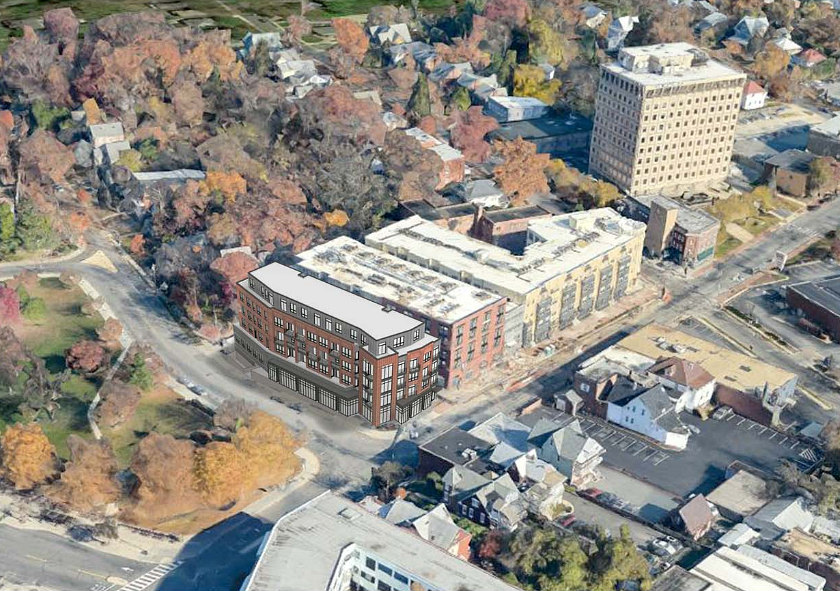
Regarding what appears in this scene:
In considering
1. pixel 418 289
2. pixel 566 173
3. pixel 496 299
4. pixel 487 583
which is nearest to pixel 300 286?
pixel 418 289

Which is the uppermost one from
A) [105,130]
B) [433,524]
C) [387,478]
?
[105,130]

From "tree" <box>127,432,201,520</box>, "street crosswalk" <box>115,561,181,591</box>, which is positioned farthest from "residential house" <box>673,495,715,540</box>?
"street crosswalk" <box>115,561,181,591</box>

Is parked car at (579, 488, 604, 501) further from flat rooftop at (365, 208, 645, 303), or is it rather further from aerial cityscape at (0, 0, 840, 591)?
flat rooftop at (365, 208, 645, 303)

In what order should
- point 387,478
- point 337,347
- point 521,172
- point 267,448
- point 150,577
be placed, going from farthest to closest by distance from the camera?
point 521,172 → point 337,347 → point 387,478 → point 267,448 → point 150,577

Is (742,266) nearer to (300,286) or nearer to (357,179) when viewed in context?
(357,179)

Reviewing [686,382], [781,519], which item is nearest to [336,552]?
[781,519]

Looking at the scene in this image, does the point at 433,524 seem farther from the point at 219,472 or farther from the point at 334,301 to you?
the point at 334,301

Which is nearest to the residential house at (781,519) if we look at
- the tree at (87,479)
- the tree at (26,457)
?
the tree at (87,479)

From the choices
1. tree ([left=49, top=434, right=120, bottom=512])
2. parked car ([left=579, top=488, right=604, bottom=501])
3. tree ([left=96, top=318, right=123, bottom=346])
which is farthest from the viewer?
tree ([left=96, top=318, right=123, bottom=346])
